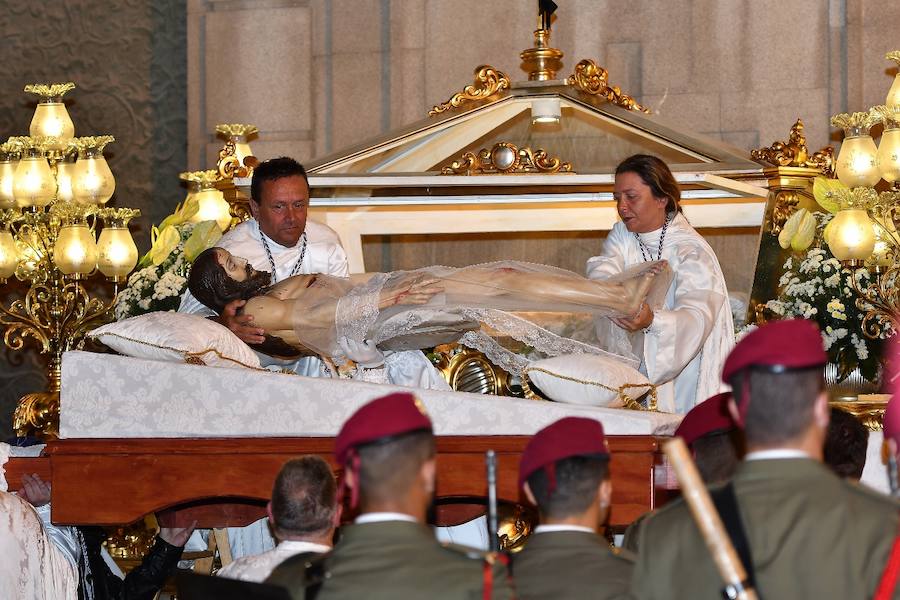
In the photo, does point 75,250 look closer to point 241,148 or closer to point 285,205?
point 241,148

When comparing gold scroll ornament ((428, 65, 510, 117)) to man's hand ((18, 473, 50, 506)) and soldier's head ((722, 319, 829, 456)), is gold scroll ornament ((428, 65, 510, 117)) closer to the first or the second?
man's hand ((18, 473, 50, 506))

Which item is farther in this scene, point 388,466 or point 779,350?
point 388,466

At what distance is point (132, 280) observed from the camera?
294 inches

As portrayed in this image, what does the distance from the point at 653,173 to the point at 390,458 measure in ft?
10.9

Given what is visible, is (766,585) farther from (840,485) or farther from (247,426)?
(247,426)

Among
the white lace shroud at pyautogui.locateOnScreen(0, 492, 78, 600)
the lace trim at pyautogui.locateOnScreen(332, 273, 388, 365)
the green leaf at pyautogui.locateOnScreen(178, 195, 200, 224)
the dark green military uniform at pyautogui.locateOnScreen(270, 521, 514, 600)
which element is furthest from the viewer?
the green leaf at pyautogui.locateOnScreen(178, 195, 200, 224)

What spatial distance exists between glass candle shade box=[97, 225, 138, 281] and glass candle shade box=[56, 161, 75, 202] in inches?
10.6

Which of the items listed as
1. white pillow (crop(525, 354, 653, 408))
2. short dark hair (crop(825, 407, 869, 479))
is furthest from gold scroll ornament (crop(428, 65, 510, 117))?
short dark hair (crop(825, 407, 869, 479))

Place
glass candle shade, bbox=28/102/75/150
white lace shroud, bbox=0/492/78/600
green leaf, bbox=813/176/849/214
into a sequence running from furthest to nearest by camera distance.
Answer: glass candle shade, bbox=28/102/75/150, green leaf, bbox=813/176/849/214, white lace shroud, bbox=0/492/78/600

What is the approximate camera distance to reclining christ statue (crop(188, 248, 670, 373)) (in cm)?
579

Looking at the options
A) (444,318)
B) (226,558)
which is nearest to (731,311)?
(444,318)

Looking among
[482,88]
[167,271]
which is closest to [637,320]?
[482,88]

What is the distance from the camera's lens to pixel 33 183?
7.33 meters

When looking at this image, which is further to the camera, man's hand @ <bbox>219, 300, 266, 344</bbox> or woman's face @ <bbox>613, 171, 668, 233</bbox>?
woman's face @ <bbox>613, 171, 668, 233</bbox>
